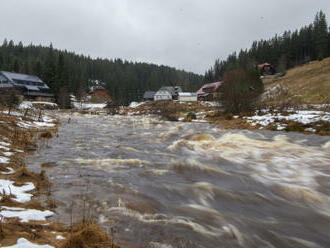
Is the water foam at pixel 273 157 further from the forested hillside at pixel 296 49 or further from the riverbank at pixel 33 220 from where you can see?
the forested hillside at pixel 296 49

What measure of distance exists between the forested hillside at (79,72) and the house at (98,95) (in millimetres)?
3582

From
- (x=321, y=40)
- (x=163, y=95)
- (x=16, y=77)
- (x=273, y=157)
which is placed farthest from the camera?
(x=163, y=95)

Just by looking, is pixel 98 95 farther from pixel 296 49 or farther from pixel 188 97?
pixel 296 49

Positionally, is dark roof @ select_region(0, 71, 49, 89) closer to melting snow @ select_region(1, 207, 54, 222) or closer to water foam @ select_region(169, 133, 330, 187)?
water foam @ select_region(169, 133, 330, 187)

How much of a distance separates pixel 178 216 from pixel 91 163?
468 cm

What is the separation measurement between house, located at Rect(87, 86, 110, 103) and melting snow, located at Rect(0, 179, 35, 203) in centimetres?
10973

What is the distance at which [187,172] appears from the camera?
7570 millimetres

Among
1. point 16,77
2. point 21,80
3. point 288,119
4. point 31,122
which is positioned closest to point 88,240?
point 31,122

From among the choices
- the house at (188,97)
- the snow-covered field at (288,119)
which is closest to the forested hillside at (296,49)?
the house at (188,97)

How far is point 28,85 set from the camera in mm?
74188

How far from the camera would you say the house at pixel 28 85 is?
2798 inches

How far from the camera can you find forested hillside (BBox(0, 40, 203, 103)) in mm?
79312

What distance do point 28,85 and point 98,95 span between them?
150 feet

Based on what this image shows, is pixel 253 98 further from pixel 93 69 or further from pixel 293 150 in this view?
pixel 93 69
